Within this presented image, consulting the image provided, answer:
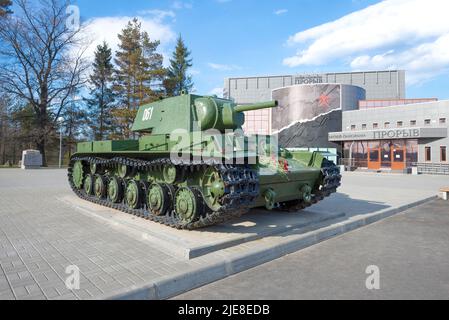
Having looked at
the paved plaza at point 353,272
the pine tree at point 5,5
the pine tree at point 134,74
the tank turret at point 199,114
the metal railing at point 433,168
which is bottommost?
the paved plaza at point 353,272

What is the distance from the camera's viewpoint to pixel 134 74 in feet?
139

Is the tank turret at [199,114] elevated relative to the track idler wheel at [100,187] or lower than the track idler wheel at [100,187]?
elevated

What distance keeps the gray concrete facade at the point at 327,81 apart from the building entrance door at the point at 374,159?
100 ft

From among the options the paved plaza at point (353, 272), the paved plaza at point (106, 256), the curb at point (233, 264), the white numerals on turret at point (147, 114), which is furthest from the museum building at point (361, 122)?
the white numerals on turret at point (147, 114)

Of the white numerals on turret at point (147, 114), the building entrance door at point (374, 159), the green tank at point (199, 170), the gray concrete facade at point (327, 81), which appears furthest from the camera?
the gray concrete facade at point (327, 81)

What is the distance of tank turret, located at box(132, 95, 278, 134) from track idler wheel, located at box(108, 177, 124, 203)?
1718mm

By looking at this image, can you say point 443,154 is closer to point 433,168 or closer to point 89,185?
point 433,168

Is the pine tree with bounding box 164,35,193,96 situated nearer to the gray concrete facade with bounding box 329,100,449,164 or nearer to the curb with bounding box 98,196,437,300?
the gray concrete facade with bounding box 329,100,449,164

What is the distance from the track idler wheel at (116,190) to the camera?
912 centimetres

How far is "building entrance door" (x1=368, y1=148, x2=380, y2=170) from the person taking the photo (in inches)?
1468

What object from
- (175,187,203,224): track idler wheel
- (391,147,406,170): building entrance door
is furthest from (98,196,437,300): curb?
(391,147,406,170): building entrance door

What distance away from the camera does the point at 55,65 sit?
3625cm

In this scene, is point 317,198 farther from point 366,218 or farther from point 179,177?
point 179,177

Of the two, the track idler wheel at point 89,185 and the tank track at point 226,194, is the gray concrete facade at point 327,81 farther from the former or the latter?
the tank track at point 226,194
